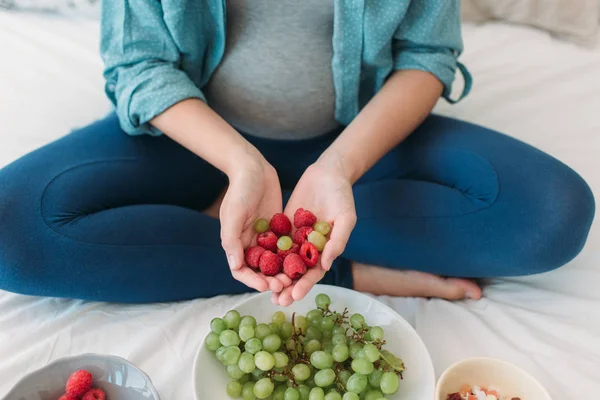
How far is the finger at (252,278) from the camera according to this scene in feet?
2.29

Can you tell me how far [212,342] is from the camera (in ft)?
2.50

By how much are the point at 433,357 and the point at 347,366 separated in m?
0.17

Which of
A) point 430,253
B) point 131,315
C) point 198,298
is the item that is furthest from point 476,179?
point 131,315

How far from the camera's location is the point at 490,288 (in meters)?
0.96

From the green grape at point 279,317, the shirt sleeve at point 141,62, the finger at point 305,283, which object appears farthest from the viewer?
the shirt sleeve at point 141,62

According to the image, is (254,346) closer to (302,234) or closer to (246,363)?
(246,363)

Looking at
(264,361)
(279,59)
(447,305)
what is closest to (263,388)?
(264,361)

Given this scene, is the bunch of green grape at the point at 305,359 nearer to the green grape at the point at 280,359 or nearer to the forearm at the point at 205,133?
the green grape at the point at 280,359

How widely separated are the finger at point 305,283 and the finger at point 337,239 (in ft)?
0.05

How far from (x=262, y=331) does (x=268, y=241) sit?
0.38 ft

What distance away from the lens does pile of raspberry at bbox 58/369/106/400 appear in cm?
72

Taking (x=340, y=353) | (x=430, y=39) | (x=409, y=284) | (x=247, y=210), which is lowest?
(x=409, y=284)

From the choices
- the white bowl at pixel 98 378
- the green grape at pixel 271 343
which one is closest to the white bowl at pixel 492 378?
the green grape at pixel 271 343

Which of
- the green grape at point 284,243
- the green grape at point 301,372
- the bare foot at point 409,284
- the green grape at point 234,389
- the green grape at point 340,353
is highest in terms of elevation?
the green grape at point 284,243
